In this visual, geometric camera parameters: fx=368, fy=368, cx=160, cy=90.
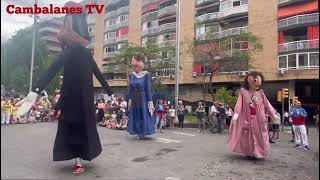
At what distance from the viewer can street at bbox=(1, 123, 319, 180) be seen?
191cm

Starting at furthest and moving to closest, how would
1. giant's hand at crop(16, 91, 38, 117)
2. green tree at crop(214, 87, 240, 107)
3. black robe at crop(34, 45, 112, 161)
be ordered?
green tree at crop(214, 87, 240, 107)
black robe at crop(34, 45, 112, 161)
giant's hand at crop(16, 91, 38, 117)

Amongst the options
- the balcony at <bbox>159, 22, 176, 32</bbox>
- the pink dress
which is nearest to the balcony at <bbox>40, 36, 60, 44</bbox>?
the balcony at <bbox>159, 22, 176, 32</bbox>

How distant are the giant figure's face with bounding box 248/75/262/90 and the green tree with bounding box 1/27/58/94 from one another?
Result: 11.9 feet

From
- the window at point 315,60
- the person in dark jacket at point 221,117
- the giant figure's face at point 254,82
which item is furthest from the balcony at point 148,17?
the person in dark jacket at point 221,117

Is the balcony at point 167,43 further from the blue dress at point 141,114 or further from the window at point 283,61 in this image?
the blue dress at point 141,114

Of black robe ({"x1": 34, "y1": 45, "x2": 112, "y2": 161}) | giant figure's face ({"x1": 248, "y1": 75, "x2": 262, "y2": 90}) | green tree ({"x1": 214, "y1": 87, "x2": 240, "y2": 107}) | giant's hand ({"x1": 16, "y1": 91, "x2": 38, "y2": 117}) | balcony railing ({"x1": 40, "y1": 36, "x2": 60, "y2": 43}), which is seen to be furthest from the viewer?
green tree ({"x1": 214, "y1": 87, "x2": 240, "y2": 107})

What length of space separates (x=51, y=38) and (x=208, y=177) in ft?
8.61

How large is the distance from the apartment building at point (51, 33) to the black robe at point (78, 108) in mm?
265

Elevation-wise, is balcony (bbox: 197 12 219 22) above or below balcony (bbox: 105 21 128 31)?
above

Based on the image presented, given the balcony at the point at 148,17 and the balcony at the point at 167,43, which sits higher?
the balcony at the point at 148,17

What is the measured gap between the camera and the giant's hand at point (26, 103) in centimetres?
181

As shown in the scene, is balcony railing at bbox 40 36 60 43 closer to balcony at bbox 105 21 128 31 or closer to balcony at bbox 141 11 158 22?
balcony at bbox 105 21 128 31

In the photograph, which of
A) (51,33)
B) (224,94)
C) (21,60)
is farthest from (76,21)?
(224,94)

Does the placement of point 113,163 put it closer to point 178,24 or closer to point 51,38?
point 178,24
